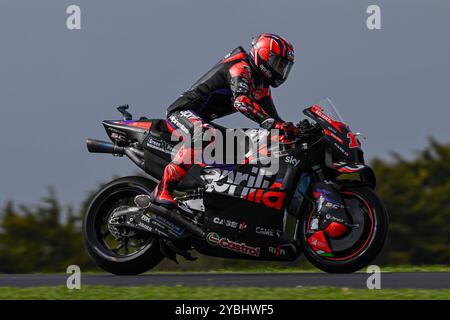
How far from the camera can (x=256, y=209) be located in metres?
8.47

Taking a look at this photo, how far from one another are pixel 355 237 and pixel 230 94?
1.97m

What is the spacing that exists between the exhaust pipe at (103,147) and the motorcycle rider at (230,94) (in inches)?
24.8

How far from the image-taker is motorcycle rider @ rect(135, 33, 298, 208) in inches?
332

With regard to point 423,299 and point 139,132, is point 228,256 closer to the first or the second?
point 139,132

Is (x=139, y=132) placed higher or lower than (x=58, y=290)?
higher

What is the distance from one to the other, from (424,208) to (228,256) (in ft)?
28.6

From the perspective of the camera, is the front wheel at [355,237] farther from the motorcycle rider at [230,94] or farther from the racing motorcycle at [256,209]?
the motorcycle rider at [230,94]

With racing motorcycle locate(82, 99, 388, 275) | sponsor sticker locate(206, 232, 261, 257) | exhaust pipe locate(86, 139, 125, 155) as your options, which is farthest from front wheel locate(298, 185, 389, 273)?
exhaust pipe locate(86, 139, 125, 155)

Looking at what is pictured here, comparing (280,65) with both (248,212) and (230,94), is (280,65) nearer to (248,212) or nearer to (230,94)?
(230,94)

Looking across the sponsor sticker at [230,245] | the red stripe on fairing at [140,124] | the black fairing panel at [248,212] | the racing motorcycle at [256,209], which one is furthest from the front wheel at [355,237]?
the red stripe on fairing at [140,124]

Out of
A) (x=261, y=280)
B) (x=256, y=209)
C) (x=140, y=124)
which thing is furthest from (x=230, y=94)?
(x=261, y=280)

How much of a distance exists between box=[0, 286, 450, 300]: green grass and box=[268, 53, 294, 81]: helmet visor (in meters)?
2.44
